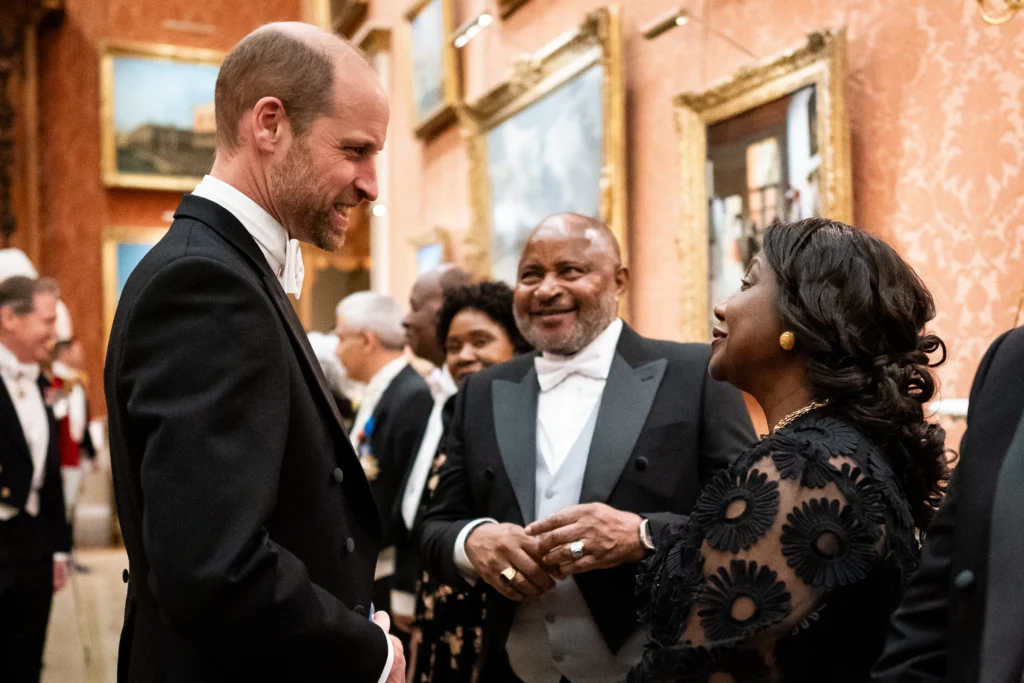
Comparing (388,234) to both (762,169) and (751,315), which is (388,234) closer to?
(762,169)

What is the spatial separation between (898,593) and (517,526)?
1.12 m

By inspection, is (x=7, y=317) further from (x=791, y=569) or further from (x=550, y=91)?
(x=791, y=569)

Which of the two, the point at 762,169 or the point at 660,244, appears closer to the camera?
the point at 762,169

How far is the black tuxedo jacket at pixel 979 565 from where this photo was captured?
1.63 metres

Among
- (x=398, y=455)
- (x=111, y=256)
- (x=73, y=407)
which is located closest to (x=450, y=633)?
(x=398, y=455)

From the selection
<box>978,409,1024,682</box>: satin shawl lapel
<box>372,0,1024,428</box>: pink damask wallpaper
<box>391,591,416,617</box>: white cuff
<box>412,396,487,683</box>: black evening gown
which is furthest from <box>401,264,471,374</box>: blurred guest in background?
<box>978,409,1024,682</box>: satin shawl lapel

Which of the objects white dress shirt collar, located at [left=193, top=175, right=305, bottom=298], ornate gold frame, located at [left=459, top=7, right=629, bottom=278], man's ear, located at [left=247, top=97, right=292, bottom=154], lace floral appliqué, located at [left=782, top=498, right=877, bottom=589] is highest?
ornate gold frame, located at [left=459, top=7, right=629, bottom=278]

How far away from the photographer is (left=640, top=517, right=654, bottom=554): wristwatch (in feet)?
8.92

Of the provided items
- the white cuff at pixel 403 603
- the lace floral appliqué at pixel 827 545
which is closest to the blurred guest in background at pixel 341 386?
the white cuff at pixel 403 603

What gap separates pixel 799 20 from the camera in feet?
15.1

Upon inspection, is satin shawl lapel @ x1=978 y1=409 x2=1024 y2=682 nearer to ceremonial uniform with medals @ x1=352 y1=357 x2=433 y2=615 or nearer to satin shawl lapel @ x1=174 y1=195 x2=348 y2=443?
satin shawl lapel @ x1=174 y1=195 x2=348 y2=443

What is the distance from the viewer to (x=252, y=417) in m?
1.78

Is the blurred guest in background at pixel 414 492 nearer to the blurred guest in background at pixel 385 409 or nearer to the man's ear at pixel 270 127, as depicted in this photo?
the blurred guest in background at pixel 385 409

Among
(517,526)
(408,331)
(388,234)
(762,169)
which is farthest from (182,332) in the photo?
(388,234)
